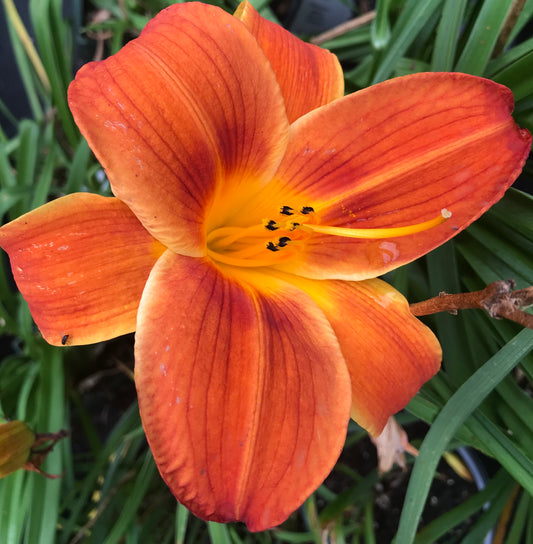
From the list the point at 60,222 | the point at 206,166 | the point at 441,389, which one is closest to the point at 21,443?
the point at 60,222

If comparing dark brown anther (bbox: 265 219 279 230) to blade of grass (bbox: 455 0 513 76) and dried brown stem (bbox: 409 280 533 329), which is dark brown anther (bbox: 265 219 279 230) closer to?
dried brown stem (bbox: 409 280 533 329)

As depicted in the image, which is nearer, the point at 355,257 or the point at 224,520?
the point at 224,520

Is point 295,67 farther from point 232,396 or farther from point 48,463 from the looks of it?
point 48,463

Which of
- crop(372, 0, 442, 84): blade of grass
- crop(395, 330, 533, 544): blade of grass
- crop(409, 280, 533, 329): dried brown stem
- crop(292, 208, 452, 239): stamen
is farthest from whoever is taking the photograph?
crop(372, 0, 442, 84): blade of grass

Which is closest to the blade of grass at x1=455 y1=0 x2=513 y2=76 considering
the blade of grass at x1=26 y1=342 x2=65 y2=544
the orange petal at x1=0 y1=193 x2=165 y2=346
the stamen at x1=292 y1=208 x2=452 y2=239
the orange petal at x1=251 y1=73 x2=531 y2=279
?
the orange petal at x1=251 y1=73 x2=531 y2=279

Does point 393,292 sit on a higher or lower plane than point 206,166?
lower

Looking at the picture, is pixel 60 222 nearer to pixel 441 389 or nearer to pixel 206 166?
pixel 206 166

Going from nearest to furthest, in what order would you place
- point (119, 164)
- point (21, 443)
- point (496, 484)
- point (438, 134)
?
point (119, 164), point (438, 134), point (21, 443), point (496, 484)
